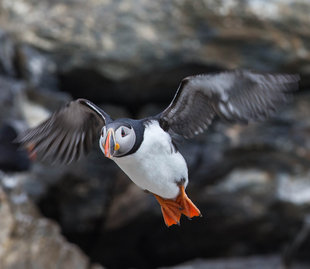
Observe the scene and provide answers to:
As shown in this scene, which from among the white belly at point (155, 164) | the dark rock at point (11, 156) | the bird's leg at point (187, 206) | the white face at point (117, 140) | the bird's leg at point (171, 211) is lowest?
the dark rock at point (11, 156)

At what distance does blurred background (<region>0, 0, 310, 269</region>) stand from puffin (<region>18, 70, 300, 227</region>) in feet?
9.62

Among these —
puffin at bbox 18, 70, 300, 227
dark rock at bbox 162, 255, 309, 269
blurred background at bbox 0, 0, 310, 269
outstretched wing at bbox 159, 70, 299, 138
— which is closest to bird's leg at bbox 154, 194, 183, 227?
puffin at bbox 18, 70, 300, 227

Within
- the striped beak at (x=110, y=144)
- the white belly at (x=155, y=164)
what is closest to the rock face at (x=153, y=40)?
the white belly at (x=155, y=164)

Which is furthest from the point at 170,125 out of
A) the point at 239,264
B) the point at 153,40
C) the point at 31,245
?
the point at 239,264

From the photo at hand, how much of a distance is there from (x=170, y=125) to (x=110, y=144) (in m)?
0.87

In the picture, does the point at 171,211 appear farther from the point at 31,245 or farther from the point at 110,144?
the point at 31,245

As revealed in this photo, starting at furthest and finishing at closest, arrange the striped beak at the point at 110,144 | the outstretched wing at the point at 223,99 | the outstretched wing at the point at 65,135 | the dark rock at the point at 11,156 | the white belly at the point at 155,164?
the dark rock at the point at 11,156
the outstretched wing at the point at 65,135
the outstretched wing at the point at 223,99
the white belly at the point at 155,164
the striped beak at the point at 110,144

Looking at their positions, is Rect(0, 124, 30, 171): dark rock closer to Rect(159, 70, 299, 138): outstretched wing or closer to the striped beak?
Rect(159, 70, 299, 138): outstretched wing

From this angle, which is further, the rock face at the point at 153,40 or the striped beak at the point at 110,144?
the rock face at the point at 153,40

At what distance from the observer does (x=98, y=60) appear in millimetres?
7121

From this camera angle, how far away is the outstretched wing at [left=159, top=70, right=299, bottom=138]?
Result: 3.60 m

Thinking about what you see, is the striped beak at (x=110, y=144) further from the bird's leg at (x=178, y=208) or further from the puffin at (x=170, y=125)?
the bird's leg at (x=178, y=208)

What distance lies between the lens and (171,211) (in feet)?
12.5

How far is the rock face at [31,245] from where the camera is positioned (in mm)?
5121
